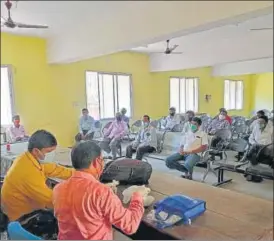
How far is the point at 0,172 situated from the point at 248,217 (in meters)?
2.09

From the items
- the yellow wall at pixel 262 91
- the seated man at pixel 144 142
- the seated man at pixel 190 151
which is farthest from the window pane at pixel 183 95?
the yellow wall at pixel 262 91

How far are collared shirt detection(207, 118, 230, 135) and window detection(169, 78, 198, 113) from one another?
0.46 ft

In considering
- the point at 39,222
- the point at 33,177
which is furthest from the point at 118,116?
the point at 39,222

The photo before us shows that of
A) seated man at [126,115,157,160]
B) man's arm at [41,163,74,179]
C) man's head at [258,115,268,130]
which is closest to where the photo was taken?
man's arm at [41,163,74,179]

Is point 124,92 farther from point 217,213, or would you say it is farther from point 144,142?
point 217,213

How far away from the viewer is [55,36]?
6051 mm

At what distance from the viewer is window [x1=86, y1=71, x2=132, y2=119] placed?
1.34m

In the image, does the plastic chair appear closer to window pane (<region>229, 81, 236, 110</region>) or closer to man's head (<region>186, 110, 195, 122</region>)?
man's head (<region>186, 110, 195, 122</region>)

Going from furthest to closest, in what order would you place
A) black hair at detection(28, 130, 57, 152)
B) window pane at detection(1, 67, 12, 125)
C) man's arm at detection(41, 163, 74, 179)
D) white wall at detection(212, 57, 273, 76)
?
1. window pane at detection(1, 67, 12, 125)
2. white wall at detection(212, 57, 273, 76)
3. man's arm at detection(41, 163, 74, 179)
4. black hair at detection(28, 130, 57, 152)

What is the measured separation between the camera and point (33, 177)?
1376 millimetres

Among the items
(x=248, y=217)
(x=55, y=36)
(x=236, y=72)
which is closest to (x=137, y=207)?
(x=248, y=217)

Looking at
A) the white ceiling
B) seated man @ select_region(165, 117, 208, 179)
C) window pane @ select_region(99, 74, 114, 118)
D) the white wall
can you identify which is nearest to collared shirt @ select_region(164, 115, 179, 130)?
seated man @ select_region(165, 117, 208, 179)

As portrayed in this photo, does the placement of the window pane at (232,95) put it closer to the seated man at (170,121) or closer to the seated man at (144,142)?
the seated man at (170,121)

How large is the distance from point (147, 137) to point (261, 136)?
86cm
